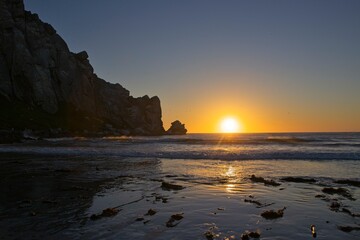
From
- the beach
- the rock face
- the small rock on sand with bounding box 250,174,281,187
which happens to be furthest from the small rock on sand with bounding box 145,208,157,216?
the rock face

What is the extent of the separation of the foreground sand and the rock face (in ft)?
255

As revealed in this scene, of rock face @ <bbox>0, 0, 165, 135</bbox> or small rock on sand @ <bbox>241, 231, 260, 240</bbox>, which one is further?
rock face @ <bbox>0, 0, 165, 135</bbox>

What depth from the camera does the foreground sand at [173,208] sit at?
9.59 m

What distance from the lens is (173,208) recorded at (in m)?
12.7

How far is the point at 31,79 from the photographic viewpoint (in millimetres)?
111938

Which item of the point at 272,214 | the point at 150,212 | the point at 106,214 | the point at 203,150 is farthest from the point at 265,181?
the point at 203,150

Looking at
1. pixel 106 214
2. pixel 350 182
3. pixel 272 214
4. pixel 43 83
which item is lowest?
pixel 106 214

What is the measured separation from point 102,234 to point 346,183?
15.6 m

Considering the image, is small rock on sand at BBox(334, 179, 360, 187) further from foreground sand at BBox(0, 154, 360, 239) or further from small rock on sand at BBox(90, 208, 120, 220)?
small rock on sand at BBox(90, 208, 120, 220)

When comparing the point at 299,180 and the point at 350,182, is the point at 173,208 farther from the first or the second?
the point at 350,182

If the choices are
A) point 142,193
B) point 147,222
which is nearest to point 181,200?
point 142,193

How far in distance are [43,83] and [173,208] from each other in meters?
115

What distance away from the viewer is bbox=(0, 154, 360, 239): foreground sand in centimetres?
959

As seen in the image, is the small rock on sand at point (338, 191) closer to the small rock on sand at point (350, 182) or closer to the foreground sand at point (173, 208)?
the foreground sand at point (173, 208)
